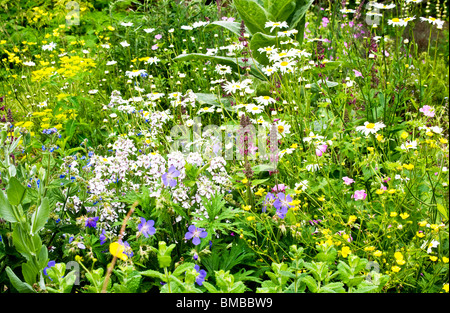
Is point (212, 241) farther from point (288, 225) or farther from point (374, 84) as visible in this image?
point (374, 84)

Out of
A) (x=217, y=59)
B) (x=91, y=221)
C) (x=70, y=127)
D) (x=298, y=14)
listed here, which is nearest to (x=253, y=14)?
(x=298, y=14)

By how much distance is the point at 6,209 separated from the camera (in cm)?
120

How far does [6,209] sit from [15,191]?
A: 0.23 feet

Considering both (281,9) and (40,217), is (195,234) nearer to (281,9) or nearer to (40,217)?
(40,217)

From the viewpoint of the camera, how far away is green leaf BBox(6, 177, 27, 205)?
45.5 inches

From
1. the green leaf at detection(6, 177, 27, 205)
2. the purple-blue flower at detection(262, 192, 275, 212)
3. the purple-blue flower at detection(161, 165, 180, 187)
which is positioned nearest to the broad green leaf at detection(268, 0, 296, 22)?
the purple-blue flower at detection(262, 192, 275, 212)

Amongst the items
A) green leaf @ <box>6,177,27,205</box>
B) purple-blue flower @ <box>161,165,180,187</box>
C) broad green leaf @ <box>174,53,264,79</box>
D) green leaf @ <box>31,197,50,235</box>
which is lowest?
green leaf @ <box>31,197,50,235</box>

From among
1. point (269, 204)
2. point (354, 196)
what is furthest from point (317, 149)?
point (269, 204)

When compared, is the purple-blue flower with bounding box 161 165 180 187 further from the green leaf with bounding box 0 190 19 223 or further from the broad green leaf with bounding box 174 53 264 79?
the broad green leaf with bounding box 174 53 264 79

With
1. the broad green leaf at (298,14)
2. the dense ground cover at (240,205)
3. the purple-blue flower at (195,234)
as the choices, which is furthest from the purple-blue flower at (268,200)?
the broad green leaf at (298,14)

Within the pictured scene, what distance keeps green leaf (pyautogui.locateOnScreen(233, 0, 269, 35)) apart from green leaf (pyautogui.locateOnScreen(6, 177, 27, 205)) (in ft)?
7.63

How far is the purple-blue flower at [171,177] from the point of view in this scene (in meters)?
1.57

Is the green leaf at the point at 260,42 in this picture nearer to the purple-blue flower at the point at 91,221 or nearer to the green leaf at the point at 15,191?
the purple-blue flower at the point at 91,221

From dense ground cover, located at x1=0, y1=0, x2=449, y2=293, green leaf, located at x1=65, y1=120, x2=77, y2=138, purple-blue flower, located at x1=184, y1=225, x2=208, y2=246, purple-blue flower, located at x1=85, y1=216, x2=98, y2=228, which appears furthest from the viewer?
green leaf, located at x1=65, y1=120, x2=77, y2=138
